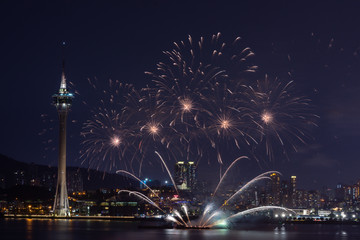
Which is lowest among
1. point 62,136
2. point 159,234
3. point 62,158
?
point 159,234

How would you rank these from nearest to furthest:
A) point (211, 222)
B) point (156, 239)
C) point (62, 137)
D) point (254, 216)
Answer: point (156, 239), point (211, 222), point (62, 137), point (254, 216)

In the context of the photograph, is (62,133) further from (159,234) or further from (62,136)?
(159,234)

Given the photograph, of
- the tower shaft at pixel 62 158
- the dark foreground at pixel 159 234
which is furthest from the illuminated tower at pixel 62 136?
the dark foreground at pixel 159 234

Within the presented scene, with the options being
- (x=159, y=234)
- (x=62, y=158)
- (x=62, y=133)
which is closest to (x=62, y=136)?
(x=62, y=133)

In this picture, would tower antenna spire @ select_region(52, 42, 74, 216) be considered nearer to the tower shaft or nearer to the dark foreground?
the tower shaft

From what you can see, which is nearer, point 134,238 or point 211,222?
point 134,238

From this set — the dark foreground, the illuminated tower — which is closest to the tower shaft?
the illuminated tower

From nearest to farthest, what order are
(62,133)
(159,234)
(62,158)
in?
(159,234) < (62,133) < (62,158)

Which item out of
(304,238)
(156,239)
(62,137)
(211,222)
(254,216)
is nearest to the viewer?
(156,239)

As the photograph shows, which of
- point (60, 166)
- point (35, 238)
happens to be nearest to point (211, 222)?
point (35, 238)

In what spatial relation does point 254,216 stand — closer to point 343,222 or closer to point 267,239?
point 343,222

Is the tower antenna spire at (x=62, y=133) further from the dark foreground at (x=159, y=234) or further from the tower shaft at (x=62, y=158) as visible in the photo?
the dark foreground at (x=159, y=234)
